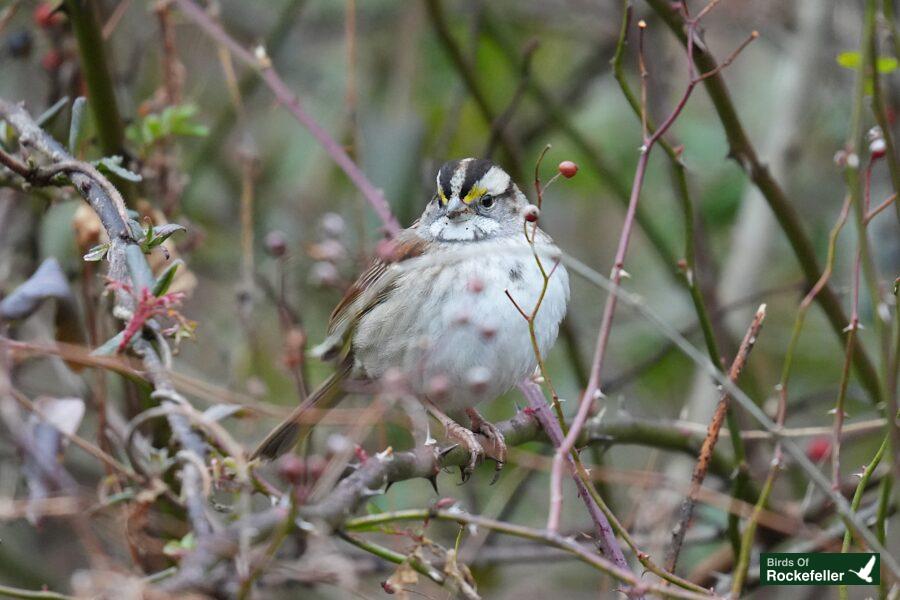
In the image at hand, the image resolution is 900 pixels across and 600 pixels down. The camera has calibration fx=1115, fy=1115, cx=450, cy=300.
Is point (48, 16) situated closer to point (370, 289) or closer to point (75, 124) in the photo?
point (75, 124)

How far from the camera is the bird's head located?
12.4ft

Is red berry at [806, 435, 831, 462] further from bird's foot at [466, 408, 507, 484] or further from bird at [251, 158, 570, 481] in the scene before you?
bird's foot at [466, 408, 507, 484]

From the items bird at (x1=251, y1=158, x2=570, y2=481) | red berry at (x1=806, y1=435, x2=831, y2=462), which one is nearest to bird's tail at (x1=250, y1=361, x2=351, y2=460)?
bird at (x1=251, y1=158, x2=570, y2=481)

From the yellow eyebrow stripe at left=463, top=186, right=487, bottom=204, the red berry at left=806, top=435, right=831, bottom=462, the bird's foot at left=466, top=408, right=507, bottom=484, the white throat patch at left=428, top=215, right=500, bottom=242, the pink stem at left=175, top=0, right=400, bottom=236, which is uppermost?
the pink stem at left=175, top=0, right=400, bottom=236

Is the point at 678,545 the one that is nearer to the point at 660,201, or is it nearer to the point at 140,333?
the point at 140,333

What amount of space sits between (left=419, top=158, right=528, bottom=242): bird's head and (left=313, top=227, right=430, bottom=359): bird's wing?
94 millimetres

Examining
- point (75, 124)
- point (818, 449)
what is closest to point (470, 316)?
point (75, 124)

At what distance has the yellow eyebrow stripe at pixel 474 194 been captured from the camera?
3.80 meters

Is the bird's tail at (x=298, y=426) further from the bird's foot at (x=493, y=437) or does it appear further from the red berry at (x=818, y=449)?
the red berry at (x=818, y=449)

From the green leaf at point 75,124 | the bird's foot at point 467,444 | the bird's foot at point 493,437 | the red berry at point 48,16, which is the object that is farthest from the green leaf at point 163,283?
the red berry at point 48,16

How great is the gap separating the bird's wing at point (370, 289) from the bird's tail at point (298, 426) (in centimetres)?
10

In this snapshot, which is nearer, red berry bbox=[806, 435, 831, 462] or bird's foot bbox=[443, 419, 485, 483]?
bird's foot bbox=[443, 419, 485, 483]

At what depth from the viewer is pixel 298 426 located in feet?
11.3

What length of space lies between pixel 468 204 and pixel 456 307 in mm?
555
